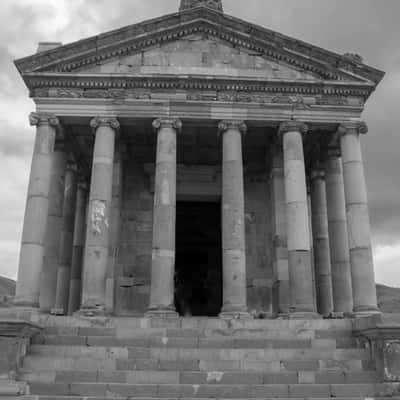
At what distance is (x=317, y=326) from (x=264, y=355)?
8.53 ft

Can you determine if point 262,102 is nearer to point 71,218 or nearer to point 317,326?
point 317,326

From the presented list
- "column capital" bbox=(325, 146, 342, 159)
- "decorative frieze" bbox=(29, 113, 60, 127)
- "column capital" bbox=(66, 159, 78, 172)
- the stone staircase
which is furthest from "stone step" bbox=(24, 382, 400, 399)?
"column capital" bbox=(66, 159, 78, 172)

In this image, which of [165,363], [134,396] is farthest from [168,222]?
[134,396]

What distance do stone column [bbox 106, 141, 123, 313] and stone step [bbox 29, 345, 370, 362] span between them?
16.1 feet

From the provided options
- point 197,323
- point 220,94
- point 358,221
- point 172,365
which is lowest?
point 172,365

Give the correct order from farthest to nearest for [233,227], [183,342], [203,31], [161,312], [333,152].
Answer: [333,152], [203,31], [233,227], [161,312], [183,342]

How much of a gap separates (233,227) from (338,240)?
18.1 feet

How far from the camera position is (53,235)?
19203mm

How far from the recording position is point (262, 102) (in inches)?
719

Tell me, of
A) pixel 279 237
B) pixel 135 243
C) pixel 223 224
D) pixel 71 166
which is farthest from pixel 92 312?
pixel 71 166

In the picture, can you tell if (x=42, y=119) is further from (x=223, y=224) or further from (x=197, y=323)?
(x=197, y=323)

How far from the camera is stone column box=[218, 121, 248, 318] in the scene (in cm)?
1617

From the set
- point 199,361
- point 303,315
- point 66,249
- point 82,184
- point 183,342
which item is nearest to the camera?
point 199,361

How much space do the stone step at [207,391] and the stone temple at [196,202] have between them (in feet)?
0.10
